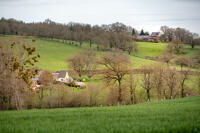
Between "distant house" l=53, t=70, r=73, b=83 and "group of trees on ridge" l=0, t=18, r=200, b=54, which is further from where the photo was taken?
"group of trees on ridge" l=0, t=18, r=200, b=54

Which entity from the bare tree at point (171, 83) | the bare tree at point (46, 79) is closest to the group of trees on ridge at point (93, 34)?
the bare tree at point (46, 79)

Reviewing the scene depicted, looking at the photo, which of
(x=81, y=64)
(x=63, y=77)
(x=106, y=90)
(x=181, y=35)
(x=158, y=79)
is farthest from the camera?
(x=181, y=35)

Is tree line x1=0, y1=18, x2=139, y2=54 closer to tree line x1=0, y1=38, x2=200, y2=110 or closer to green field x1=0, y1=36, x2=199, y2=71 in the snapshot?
green field x1=0, y1=36, x2=199, y2=71

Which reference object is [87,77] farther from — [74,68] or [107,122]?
[107,122]

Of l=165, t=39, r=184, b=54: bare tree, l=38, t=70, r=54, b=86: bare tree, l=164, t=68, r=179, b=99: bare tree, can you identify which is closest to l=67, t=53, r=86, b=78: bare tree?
l=38, t=70, r=54, b=86: bare tree

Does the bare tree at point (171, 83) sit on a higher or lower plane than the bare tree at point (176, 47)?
lower

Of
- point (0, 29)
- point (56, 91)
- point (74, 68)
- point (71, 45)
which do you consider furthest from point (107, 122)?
point (0, 29)

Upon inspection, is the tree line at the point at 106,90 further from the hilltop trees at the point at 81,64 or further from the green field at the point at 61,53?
the green field at the point at 61,53

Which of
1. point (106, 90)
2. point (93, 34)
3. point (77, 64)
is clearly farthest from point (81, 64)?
point (93, 34)

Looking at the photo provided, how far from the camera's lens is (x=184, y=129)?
6953 millimetres

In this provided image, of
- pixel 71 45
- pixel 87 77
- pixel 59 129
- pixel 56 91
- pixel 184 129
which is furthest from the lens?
pixel 71 45

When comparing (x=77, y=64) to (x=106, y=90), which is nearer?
(x=106, y=90)

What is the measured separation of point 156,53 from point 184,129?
94254 millimetres

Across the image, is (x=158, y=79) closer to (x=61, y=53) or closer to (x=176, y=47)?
(x=61, y=53)
